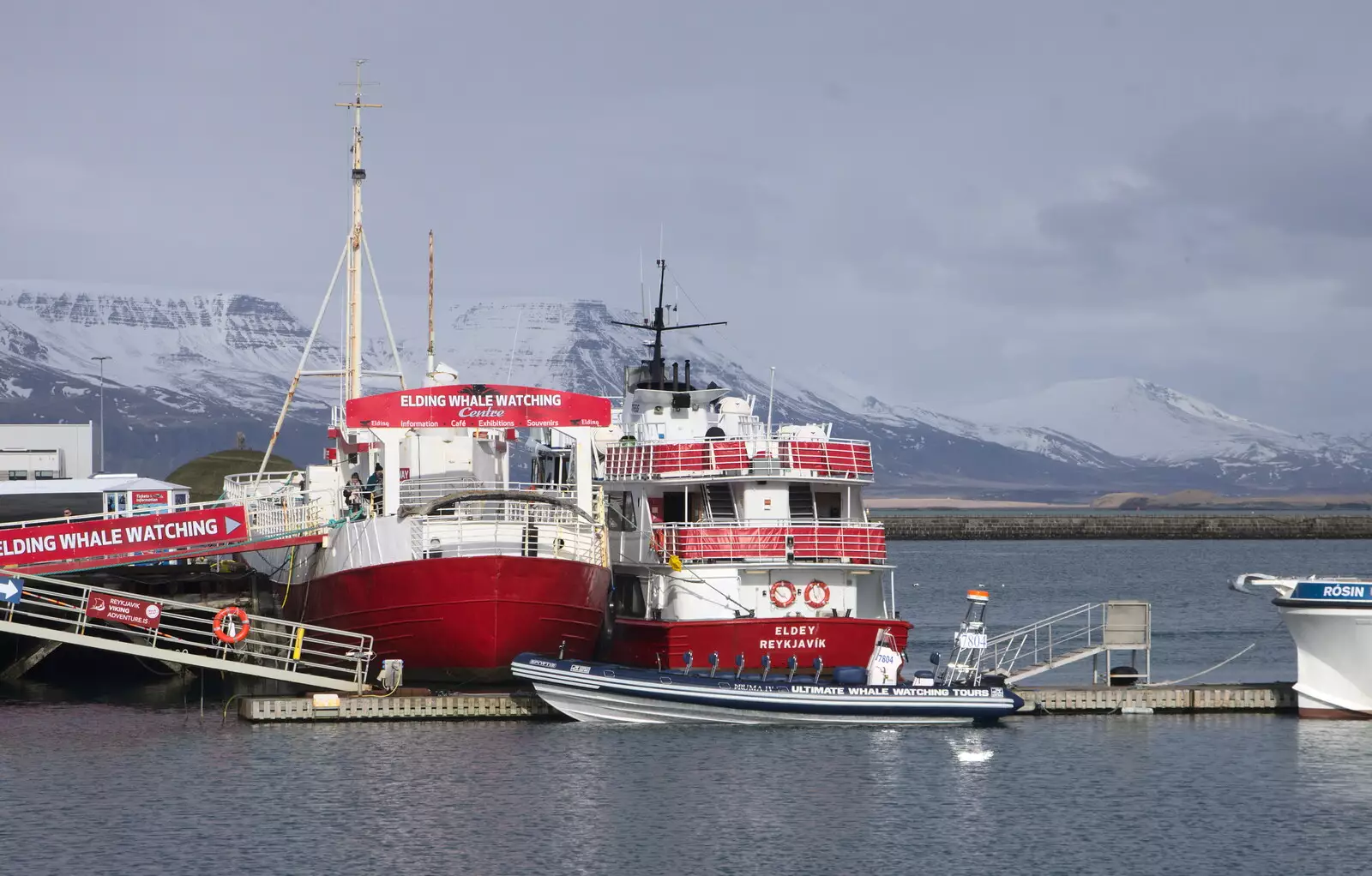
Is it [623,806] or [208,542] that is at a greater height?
[208,542]

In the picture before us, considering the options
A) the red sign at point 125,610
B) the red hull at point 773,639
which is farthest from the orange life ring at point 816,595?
the red sign at point 125,610

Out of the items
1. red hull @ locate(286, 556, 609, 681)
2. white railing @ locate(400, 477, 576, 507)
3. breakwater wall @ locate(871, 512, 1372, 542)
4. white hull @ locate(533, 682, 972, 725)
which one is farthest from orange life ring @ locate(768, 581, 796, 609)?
breakwater wall @ locate(871, 512, 1372, 542)

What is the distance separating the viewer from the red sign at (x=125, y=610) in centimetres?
4431

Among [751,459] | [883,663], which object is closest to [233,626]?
[751,459]

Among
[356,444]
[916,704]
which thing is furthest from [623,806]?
[356,444]

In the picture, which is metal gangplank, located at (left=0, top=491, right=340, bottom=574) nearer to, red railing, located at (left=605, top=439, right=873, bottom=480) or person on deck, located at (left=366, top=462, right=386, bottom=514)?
person on deck, located at (left=366, top=462, right=386, bottom=514)

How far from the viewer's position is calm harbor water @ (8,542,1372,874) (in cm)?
3022

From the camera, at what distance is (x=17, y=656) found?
179 feet

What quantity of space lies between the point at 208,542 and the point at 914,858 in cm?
2328

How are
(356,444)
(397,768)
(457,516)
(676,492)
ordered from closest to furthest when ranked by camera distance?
1. (397,768)
2. (457,516)
3. (676,492)
4. (356,444)

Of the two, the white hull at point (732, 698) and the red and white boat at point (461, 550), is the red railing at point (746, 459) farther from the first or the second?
the white hull at point (732, 698)

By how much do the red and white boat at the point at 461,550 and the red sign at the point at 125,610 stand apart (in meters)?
4.74

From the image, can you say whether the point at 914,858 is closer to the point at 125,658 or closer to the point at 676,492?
the point at 676,492

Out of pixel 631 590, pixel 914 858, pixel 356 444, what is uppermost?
pixel 356 444
